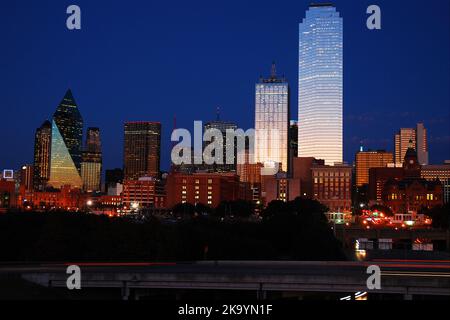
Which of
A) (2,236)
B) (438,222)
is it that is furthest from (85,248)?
(438,222)

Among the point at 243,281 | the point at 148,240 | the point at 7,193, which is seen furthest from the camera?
the point at 7,193

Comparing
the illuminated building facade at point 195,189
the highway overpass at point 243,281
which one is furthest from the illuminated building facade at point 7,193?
the highway overpass at point 243,281

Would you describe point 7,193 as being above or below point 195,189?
below

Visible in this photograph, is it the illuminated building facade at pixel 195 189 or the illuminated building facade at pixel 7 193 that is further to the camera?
the illuminated building facade at pixel 195 189

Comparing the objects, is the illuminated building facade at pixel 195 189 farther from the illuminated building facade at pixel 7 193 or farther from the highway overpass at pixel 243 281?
the highway overpass at pixel 243 281

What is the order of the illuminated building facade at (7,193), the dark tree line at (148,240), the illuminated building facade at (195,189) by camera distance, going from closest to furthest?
the dark tree line at (148,240) → the illuminated building facade at (7,193) → the illuminated building facade at (195,189)

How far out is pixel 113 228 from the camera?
172 feet

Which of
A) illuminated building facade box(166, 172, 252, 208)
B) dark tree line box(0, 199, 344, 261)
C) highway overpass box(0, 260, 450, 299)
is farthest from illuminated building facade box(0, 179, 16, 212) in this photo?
highway overpass box(0, 260, 450, 299)

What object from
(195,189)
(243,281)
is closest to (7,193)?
(195,189)

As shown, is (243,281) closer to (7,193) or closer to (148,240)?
(148,240)

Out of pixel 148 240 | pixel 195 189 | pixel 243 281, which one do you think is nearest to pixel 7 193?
pixel 195 189

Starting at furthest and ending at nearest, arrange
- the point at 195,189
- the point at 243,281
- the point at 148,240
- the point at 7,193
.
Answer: the point at 195,189 < the point at 7,193 < the point at 148,240 < the point at 243,281

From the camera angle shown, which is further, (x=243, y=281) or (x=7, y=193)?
(x=7, y=193)

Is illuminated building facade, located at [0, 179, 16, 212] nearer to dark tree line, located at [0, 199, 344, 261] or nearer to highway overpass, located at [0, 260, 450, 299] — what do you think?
dark tree line, located at [0, 199, 344, 261]
